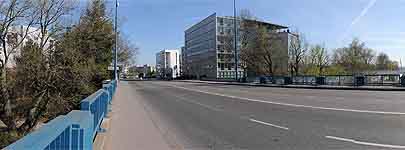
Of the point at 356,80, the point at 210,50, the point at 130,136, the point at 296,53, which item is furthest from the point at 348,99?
the point at 210,50

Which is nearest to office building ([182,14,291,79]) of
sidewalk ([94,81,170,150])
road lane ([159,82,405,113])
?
road lane ([159,82,405,113])

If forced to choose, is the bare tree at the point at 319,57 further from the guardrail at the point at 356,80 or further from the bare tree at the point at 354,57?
the guardrail at the point at 356,80

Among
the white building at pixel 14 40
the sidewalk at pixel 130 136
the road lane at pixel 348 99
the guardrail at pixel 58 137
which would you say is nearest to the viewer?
the guardrail at pixel 58 137

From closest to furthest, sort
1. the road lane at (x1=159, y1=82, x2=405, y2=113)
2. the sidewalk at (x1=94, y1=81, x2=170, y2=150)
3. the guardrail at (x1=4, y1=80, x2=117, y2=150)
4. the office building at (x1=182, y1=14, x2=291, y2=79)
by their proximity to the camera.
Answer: the guardrail at (x1=4, y1=80, x2=117, y2=150)
the sidewalk at (x1=94, y1=81, x2=170, y2=150)
the road lane at (x1=159, y1=82, x2=405, y2=113)
the office building at (x1=182, y1=14, x2=291, y2=79)

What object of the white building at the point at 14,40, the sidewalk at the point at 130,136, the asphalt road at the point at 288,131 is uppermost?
the white building at the point at 14,40

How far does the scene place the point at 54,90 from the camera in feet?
68.7

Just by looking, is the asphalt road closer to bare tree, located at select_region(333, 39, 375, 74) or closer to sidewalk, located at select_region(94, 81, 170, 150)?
sidewalk, located at select_region(94, 81, 170, 150)

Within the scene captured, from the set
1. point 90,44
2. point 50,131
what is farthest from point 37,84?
point 50,131

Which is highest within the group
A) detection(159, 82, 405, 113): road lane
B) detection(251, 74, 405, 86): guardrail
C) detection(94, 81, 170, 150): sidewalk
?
detection(251, 74, 405, 86): guardrail

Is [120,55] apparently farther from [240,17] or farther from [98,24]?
[98,24]

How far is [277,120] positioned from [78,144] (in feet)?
28.6

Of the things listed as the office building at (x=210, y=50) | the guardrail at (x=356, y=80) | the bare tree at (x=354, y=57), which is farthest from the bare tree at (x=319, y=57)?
the guardrail at (x=356, y=80)

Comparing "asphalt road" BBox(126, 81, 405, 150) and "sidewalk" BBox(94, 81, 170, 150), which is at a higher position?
"asphalt road" BBox(126, 81, 405, 150)

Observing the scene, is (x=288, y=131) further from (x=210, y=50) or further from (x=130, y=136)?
(x=210, y=50)
